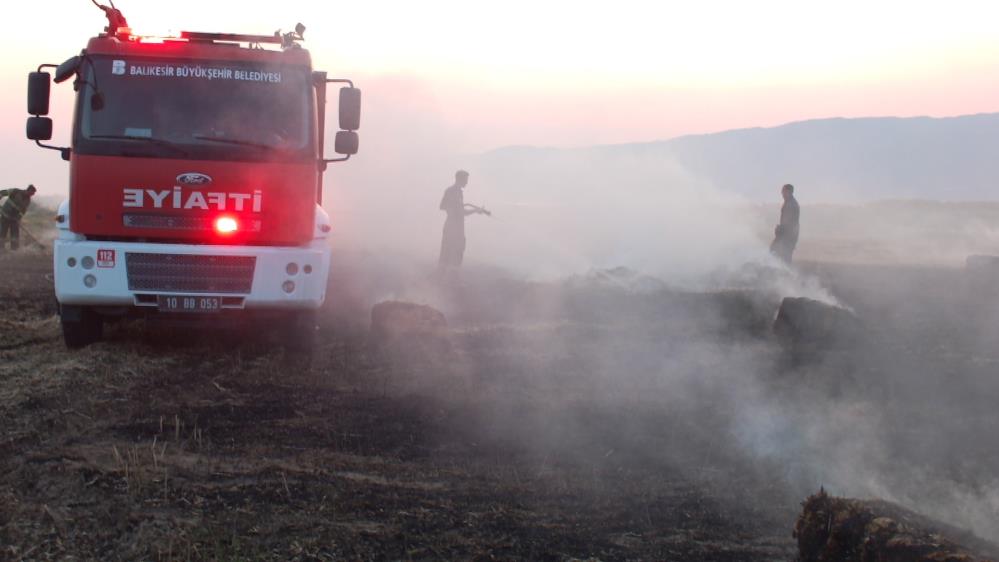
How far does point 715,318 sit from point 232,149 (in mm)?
6791

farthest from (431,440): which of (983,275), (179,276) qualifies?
(983,275)

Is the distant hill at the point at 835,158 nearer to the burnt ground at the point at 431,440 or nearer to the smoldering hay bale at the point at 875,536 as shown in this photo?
the burnt ground at the point at 431,440

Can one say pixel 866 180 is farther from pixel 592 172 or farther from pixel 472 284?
pixel 472 284

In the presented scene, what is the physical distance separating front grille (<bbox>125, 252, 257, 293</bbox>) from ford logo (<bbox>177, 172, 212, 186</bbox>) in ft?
2.08

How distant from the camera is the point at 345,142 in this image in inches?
383

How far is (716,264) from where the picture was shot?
63.1 feet

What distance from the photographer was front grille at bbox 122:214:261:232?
8828mm

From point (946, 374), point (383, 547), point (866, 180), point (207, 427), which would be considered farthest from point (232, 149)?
point (866, 180)

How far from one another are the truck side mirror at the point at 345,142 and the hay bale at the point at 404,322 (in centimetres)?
204

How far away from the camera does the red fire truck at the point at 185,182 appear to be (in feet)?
28.8

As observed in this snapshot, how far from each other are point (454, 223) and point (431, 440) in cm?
960

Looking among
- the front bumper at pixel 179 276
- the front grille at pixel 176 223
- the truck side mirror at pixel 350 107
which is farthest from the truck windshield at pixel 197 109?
the front bumper at pixel 179 276

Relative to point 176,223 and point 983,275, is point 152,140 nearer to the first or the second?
point 176,223

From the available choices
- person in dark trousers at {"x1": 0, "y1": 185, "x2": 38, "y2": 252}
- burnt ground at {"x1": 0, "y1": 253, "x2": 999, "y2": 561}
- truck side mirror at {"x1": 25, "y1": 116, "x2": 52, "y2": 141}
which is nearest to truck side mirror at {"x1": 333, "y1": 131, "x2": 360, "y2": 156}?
burnt ground at {"x1": 0, "y1": 253, "x2": 999, "y2": 561}
